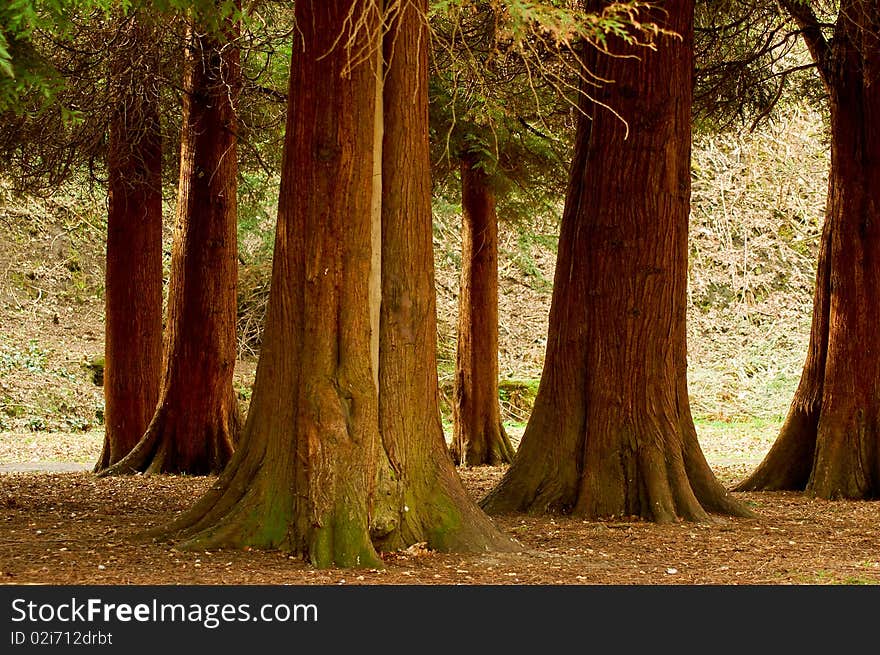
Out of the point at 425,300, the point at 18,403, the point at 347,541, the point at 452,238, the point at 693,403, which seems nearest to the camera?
the point at 347,541

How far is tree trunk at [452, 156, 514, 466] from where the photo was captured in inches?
562

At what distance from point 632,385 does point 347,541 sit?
10.9 feet

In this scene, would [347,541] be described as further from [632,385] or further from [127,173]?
[127,173]

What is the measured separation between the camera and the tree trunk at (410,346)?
6.68 meters

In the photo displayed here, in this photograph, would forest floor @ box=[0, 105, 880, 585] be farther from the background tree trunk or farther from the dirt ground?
the background tree trunk

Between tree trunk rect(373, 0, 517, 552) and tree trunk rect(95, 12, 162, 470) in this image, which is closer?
tree trunk rect(373, 0, 517, 552)

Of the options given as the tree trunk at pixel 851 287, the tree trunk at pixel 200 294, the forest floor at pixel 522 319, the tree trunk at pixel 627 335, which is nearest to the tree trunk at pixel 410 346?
the tree trunk at pixel 627 335

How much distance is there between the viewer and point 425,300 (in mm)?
6918

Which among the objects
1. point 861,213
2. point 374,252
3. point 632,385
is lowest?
point 632,385

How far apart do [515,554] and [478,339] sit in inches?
302

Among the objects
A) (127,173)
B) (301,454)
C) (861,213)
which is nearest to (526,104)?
(861,213)

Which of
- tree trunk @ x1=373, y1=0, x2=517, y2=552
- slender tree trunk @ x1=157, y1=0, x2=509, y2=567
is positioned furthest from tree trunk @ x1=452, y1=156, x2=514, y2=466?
slender tree trunk @ x1=157, y1=0, x2=509, y2=567

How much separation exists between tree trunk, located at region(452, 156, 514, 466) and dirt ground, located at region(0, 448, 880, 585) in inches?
189

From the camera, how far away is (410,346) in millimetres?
6812
